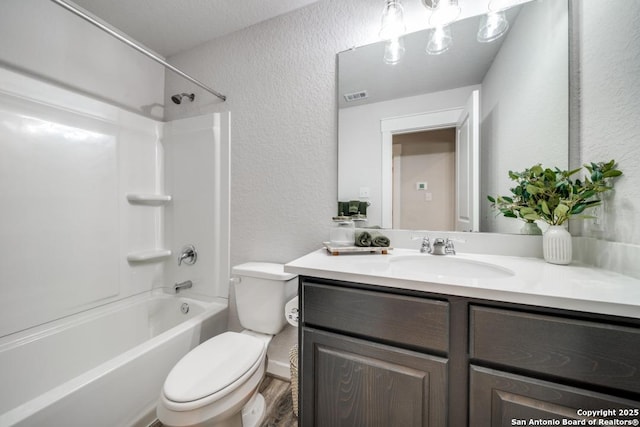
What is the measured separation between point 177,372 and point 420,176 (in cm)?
143

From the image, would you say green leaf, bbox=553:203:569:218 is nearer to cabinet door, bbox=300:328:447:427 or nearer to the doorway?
the doorway

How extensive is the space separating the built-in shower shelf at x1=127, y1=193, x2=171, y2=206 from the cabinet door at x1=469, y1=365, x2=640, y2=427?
2057 mm

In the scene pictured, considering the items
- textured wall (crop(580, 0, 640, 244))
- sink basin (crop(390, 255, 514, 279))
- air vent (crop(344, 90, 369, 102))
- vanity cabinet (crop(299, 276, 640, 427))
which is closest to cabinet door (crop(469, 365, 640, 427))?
vanity cabinet (crop(299, 276, 640, 427))

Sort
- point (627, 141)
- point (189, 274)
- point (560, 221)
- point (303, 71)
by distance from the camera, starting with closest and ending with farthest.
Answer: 1. point (627, 141)
2. point (560, 221)
3. point (303, 71)
4. point (189, 274)

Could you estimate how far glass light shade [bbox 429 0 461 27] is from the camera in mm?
1088

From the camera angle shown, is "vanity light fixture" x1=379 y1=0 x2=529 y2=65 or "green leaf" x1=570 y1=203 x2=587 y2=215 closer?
"green leaf" x1=570 y1=203 x2=587 y2=215

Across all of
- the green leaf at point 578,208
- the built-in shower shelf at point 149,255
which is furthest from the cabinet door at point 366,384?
the built-in shower shelf at point 149,255

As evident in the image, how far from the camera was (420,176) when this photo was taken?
1.23 m

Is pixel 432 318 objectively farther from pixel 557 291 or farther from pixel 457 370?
pixel 557 291

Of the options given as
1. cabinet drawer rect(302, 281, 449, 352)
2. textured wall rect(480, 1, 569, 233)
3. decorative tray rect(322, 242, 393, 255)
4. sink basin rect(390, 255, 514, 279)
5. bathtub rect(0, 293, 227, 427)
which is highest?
textured wall rect(480, 1, 569, 233)

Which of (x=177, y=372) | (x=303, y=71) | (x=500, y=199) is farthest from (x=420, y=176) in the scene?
(x=177, y=372)

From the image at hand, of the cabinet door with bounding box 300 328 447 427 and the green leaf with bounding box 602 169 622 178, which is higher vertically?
the green leaf with bounding box 602 169 622 178

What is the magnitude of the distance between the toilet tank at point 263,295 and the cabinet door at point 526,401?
3.01ft

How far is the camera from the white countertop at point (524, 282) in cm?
56
